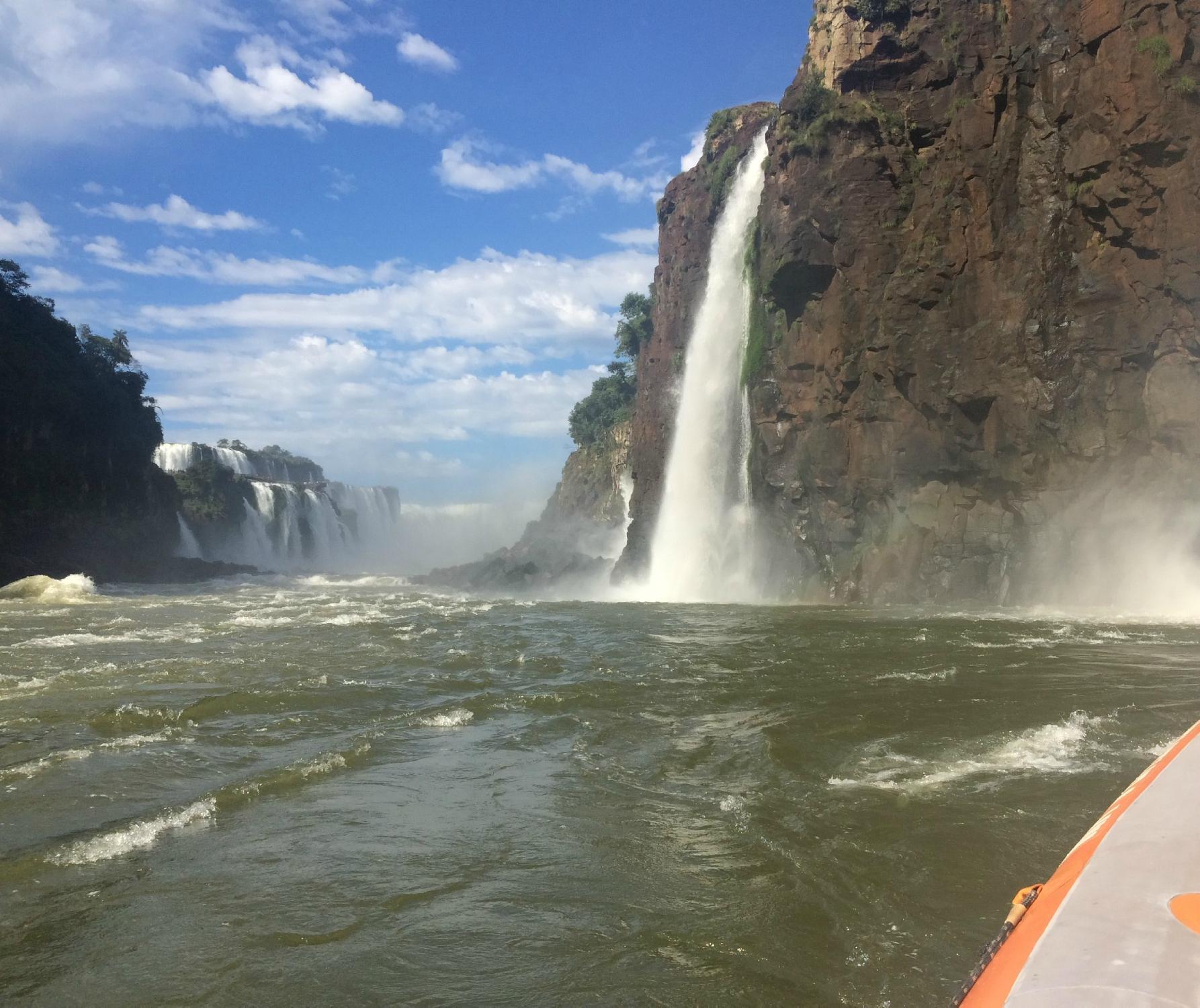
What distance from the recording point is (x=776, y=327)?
102 feet

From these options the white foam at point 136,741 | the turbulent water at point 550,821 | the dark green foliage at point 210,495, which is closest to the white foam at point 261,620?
the turbulent water at point 550,821

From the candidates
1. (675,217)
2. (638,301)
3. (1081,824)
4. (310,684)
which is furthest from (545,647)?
(638,301)

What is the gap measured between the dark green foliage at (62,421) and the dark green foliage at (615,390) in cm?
2762

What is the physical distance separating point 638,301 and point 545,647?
161 feet

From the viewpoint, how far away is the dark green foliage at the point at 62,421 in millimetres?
42719

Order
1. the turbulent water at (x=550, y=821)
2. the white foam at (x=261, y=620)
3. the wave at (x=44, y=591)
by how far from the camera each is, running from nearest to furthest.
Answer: the turbulent water at (x=550, y=821) → the white foam at (x=261, y=620) → the wave at (x=44, y=591)

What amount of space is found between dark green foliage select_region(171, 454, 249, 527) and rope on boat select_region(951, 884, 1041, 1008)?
2594 inches

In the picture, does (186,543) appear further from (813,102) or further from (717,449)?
(813,102)

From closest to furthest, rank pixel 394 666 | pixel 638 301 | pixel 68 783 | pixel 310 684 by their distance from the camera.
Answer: pixel 68 783 → pixel 310 684 → pixel 394 666 → pixel 638 301

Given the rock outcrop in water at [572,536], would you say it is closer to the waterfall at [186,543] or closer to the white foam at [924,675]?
the waterfall at [186,543]

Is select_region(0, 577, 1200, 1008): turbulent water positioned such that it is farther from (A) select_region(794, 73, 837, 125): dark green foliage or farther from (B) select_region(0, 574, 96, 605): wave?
(A) select_region(794, 73, 837, 125): dark green foliage

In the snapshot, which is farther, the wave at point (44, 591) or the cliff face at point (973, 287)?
the wave at point (44, 591)

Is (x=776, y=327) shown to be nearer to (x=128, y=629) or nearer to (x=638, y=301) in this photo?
(x=128, y=629)

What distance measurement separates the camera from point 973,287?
2509cm
